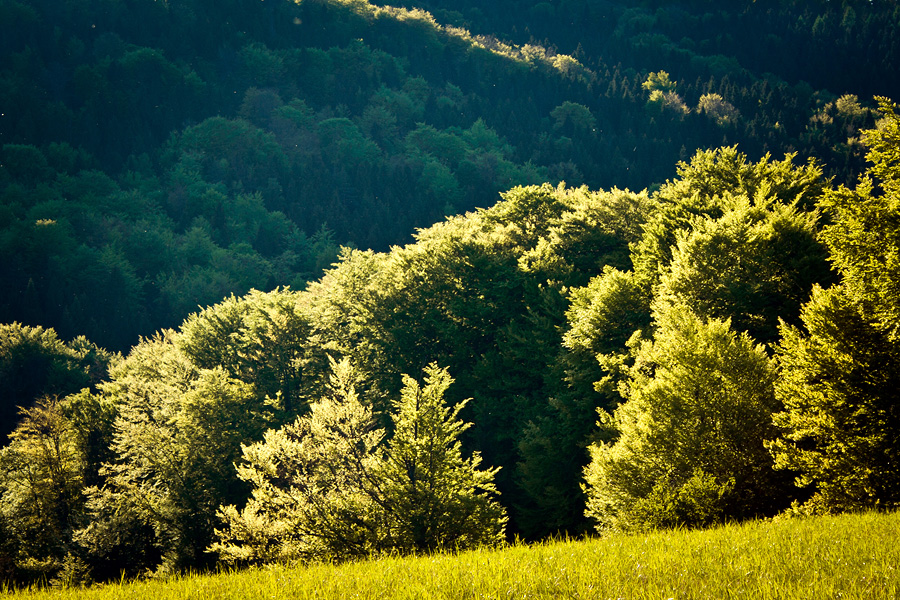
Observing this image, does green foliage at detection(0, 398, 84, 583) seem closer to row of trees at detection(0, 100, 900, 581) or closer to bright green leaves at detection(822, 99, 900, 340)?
row of trees at detection(0, 100, 900, 581)

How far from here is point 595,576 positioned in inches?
266

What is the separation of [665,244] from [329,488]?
2100 cm

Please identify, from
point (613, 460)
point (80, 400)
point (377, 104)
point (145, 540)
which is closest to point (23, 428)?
point (80, 400)

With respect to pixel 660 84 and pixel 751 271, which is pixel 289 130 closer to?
pixel 660 84

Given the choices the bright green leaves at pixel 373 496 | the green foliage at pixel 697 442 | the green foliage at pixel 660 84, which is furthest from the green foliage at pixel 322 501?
the green foliage at pixel 660 84

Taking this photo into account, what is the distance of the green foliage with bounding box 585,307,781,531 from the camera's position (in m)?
16.9

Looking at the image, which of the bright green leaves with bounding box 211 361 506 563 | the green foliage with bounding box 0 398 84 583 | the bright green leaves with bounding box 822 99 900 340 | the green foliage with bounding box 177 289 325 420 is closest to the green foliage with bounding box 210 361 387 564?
the bright green leaves with bounding box 211 361 506 563

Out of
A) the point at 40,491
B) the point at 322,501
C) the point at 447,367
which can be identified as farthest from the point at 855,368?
the point at 40,491

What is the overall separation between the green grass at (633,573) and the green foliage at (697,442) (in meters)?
7.80

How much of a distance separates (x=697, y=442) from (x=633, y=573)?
12.9 metres

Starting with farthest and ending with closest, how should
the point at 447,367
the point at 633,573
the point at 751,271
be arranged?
the point at 447,367 → the point at 751,271 → the point at 633,573

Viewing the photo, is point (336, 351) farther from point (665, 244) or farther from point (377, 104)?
point (377, 104)

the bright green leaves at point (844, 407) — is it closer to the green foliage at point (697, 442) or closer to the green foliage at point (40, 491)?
the green foliage at point (697, 442)

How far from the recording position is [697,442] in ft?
60.2
